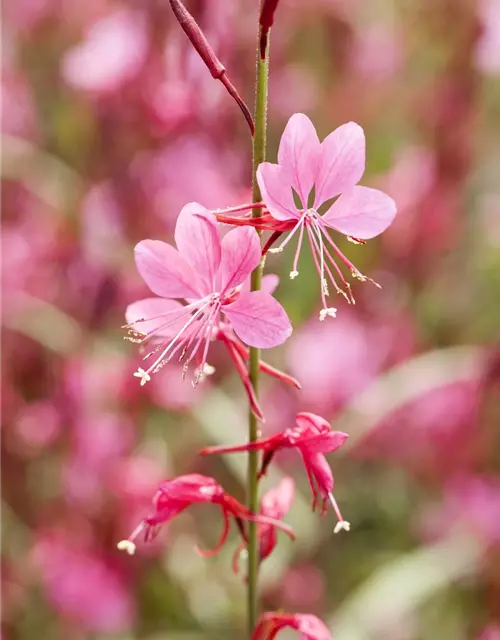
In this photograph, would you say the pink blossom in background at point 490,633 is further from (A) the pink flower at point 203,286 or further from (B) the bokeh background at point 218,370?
(A) the pink flower at point 203,286

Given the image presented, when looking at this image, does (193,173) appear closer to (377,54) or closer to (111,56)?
(111,56)

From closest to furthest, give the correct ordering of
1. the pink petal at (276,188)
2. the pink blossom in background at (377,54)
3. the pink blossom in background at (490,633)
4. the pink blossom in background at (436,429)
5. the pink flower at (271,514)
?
1. the pink petal at (276,188)
2. the pink flower at (271,514)
3. the pink blossom in background at (490,633)
4. the pink blossom in background at (436,429)
5. the pink blossom in background at (377,54)

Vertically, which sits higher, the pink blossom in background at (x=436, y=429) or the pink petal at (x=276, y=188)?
the pink blossom in background at (x=436, y=429)

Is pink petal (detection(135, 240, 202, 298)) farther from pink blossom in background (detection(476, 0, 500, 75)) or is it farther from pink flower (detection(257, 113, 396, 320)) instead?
pink blossom in background (detection(476, 0, 500, 75))

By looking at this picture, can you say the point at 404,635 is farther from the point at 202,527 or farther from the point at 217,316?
the point at 217,316

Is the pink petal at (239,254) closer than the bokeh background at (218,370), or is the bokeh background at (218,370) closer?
the pink petal at (239,254)

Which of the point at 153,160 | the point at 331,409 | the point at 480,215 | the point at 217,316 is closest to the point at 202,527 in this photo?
the point at 331,409

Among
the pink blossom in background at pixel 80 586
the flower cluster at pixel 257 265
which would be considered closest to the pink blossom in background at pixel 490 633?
the pink blossom in background at pixel 80 586
